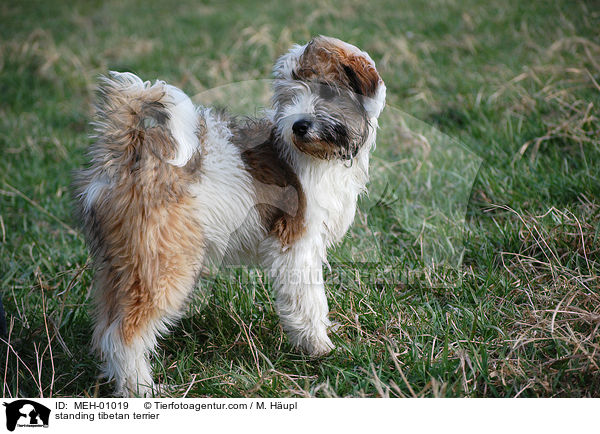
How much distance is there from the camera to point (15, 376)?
282cm

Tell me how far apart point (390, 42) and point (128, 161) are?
4.63 meters

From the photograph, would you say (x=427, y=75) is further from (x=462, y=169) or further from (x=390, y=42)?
(x=462, y=169)

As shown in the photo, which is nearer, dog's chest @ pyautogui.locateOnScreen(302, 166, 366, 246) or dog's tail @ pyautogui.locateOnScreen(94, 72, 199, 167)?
dog's tail @ pyautogui.locateOnScreen(94, 72, 199, 167)

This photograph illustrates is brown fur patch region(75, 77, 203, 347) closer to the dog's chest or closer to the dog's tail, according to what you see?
the dog's tail

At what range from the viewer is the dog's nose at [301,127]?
2.41 metres

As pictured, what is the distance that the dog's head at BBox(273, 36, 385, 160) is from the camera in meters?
2.45

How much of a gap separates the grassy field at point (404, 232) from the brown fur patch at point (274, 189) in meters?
0.62

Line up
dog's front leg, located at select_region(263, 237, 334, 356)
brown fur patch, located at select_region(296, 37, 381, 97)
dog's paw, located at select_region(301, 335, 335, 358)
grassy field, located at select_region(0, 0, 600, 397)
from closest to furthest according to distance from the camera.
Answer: brown fur patch, located at select_region(296, 37, 381, 97) < grassy field, located at select_region(0, 0, 600, 397) < dog's front leg, located at select_region(263, 237, 334, 356) < dog's paw, located at select_region(301, 335, 335, 358)

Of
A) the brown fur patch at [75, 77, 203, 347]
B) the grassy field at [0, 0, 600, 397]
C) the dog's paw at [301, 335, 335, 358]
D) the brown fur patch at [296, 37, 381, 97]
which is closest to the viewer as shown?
the brown fur patch at [75, 77, 203, 347]
